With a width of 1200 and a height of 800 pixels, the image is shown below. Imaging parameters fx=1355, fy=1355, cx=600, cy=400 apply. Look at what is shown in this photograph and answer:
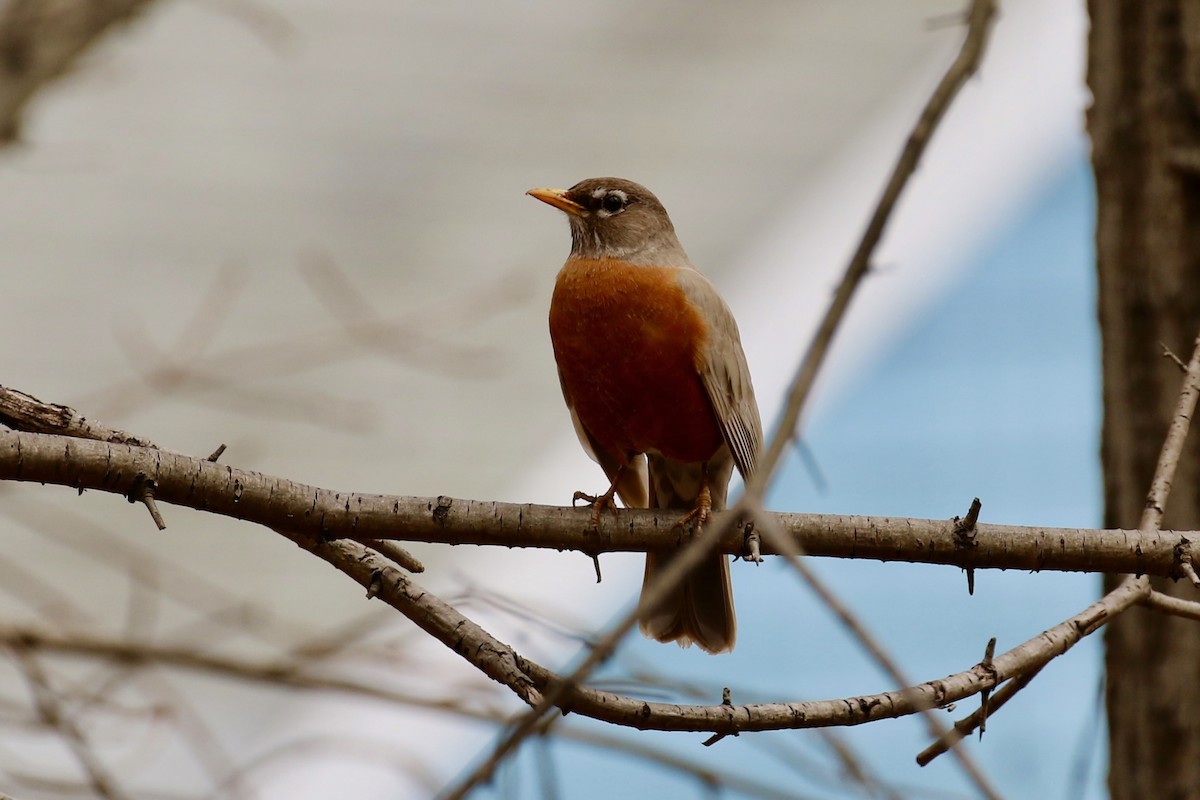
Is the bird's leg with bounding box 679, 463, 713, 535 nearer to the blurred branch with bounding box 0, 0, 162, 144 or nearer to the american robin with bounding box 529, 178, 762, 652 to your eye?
the american robin with bounding box 529, 178, 762, 652

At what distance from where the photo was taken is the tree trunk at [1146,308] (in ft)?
12.4

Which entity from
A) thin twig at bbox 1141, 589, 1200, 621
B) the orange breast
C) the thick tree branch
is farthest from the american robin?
thin twig at bbox 1141, 589, 1200, 621

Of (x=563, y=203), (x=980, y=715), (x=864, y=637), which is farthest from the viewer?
(x=563, y=203)

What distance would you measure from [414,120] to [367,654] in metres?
4.20

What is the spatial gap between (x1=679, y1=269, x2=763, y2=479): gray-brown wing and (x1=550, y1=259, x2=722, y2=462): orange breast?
3cm

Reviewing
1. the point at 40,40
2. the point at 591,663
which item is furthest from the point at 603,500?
the point at 40,40

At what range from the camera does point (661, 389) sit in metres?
4.07

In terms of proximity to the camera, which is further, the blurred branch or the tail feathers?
the blurred branch

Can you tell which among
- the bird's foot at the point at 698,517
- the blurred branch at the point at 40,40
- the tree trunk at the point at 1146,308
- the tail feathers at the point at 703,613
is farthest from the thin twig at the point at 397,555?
the blurred branch at the point at 40,40

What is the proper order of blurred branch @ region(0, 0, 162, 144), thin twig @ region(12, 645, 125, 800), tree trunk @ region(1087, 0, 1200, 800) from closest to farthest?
1. thin twig @ region(12, 645, 125, 800)
2. tree trunk @ region(1087, 0, 1200, 800)
3. blurred branch @ region(0, 0, 162, 144)

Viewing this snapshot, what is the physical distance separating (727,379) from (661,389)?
0.74 ft

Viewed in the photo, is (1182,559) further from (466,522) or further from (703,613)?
(703,613)

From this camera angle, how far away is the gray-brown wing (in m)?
4.10

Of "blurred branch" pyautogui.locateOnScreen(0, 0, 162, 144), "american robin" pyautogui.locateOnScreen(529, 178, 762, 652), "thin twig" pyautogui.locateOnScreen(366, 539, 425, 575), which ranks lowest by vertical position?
"thin twig" pyautogui.locateOnScreen(366, 539, 425, 575)
